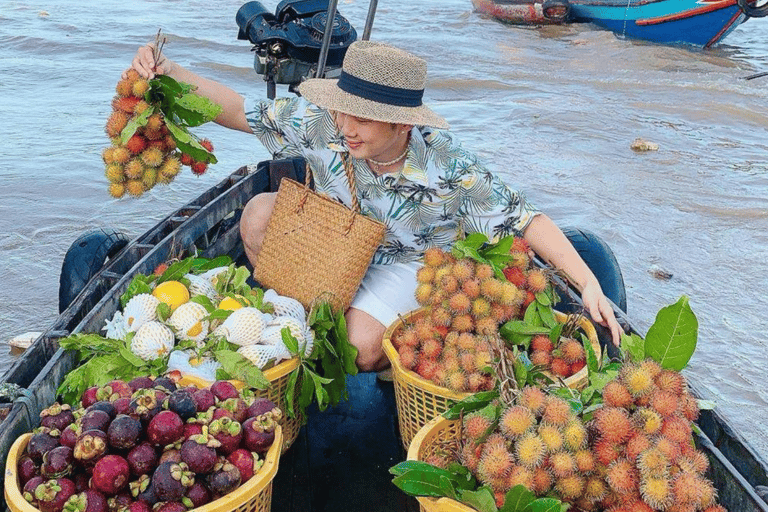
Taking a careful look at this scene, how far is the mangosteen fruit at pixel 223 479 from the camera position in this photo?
179 centimetres

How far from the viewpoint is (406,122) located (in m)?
2.48

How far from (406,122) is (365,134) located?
178 millimetres

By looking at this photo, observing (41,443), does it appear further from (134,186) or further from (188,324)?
(134,186)

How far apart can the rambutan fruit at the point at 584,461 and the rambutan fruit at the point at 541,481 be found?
7cm

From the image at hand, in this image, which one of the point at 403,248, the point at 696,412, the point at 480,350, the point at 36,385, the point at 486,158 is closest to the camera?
the point at 696,412

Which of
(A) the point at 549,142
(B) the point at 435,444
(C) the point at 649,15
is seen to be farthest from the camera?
(C) the point at 649,15

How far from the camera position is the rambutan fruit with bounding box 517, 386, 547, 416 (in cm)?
186

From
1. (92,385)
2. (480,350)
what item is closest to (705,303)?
(480,350)

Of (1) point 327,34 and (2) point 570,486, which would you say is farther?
(1) point 327,34

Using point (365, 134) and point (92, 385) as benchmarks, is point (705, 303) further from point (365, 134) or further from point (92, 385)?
point (92, 385)

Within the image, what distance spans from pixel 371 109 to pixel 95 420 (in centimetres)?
121

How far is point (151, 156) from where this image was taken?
286cm

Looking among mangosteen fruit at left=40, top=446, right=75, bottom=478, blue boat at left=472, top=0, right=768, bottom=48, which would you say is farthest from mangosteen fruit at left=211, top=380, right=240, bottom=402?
blue boat at left=472, top=0, right=768, bottom=48

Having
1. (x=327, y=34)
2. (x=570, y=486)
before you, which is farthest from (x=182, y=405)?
(x=327, y=34)
